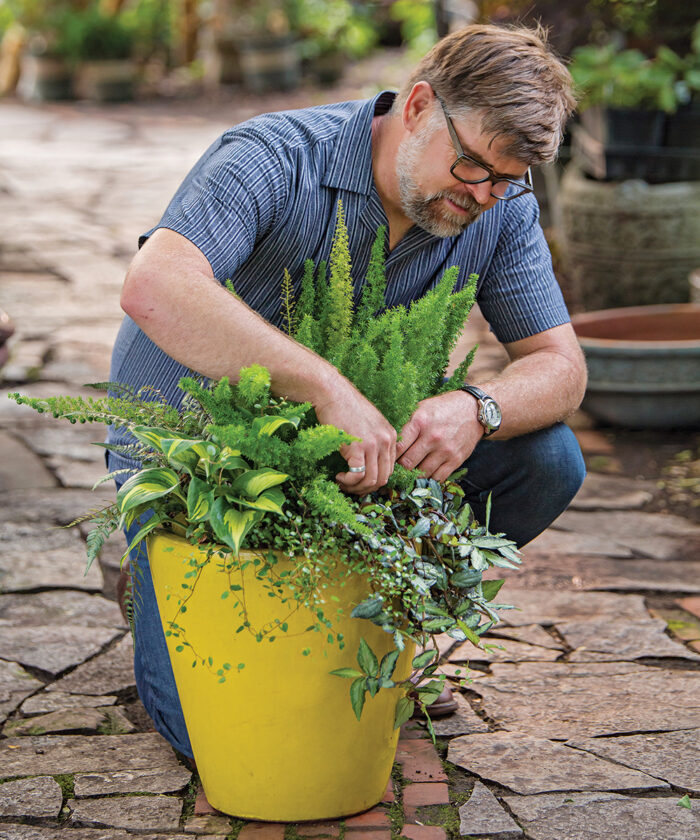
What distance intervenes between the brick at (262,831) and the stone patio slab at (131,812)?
4.4 inches

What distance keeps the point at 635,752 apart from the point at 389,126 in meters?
1.25

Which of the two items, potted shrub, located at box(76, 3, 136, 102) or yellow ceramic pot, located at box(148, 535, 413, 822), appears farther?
potted shrub, located at box(76, 3, 136, 102)

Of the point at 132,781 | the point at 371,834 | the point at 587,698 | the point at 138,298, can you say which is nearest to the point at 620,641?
the point at 587,698

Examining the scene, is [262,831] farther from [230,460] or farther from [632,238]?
[632,238]

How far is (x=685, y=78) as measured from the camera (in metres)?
5.10

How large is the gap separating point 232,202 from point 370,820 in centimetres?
106

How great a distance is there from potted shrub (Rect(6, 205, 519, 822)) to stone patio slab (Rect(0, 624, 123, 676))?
2.09 ft

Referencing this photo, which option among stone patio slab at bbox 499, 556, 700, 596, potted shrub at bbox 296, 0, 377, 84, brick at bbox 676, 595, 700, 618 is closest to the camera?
brick at bbox 676, 595, 700, 618

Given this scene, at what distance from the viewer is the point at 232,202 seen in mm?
1918

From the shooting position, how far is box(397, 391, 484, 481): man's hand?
179 cm

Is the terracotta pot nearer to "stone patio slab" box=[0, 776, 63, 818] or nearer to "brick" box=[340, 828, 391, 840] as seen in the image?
"brick" box=[340, 828, 391, 840]

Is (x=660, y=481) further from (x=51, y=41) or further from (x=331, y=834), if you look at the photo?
(x=51, y=41)

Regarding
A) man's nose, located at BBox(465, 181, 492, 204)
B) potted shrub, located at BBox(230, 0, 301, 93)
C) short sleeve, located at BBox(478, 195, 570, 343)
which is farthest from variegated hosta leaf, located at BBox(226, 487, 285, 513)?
potted shrub, located at BBox(230, 0, 301, 93)

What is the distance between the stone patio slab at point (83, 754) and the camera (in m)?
1.95
